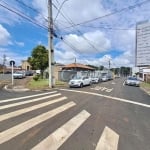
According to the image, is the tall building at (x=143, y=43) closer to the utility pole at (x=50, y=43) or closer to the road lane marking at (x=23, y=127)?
the utility pole at (x=50, y=43)

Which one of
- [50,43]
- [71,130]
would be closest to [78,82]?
[50,43]

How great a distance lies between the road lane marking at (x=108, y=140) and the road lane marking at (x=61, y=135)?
96 centimetres

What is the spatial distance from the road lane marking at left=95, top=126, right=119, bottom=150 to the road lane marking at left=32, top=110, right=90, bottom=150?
96 centimetres

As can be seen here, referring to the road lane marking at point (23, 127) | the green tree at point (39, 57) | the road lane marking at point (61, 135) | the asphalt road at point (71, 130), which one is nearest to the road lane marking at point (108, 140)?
the asphalt road at point (71, 130)

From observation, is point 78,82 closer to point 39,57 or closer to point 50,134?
point 39,57

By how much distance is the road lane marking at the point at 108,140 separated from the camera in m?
5.68

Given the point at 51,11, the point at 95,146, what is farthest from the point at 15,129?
the point at 51,11

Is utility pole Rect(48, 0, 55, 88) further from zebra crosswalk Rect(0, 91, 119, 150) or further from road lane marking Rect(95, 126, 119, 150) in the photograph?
road lane marking Rect(95, 126, 119, 150)

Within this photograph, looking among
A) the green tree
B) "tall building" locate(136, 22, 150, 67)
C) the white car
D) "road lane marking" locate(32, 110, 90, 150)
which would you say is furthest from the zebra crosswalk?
the green tree

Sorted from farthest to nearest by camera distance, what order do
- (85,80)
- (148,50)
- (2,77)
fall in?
1. (148,50)
2. (2,77)
3. (85,80)

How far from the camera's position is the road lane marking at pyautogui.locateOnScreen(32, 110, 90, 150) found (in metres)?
5.52

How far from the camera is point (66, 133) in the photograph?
668 cm

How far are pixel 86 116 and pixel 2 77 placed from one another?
1205 inches

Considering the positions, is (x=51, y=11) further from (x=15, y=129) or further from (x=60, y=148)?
(x=60, y=148)
